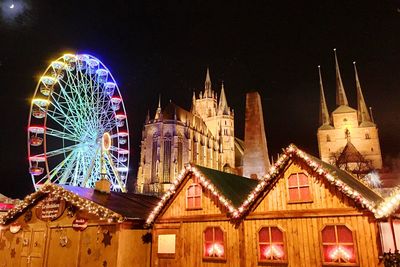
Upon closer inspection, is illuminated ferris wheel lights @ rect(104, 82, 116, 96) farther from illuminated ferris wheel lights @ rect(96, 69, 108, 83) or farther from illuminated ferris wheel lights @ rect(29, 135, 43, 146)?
illuminated ferris wheel lights @ rect(29, 135, 43, 146)

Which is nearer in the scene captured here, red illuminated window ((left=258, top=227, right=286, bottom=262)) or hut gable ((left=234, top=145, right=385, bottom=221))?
hut gable ((left=234, top=145, right=385, bottom=221))

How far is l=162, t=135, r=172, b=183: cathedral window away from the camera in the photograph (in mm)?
66312

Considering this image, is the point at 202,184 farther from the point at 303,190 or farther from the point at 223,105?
the point at 223,105

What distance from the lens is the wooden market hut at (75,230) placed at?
45.4ft

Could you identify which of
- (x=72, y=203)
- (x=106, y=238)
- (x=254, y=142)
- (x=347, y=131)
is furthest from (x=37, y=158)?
(x=347, y=131)

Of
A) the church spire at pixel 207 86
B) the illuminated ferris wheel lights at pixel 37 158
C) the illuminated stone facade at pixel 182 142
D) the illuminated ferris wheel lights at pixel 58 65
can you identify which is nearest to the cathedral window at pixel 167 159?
the illuminated stone facade at pixel 182 142

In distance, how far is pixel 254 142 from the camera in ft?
95.6

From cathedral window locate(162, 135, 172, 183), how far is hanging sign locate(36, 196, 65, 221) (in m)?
49.8

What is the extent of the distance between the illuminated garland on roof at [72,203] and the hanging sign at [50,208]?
36 centimetres

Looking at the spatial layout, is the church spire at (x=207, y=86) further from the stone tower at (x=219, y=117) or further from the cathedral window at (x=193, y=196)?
the cathedral window at (x=193, y=196)

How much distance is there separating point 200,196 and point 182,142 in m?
57.8

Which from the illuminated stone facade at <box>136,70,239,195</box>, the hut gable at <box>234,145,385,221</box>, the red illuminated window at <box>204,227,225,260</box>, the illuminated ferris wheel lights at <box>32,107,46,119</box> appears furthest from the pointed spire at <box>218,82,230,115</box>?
the hut gable at <box>234,145,385,221</box>

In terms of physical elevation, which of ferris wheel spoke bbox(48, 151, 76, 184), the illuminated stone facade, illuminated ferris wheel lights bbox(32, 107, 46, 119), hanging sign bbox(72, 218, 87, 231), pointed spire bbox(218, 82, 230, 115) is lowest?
hanging sign bbox(72, 218, 87, 231)

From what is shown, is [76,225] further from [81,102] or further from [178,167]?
[178,167]
